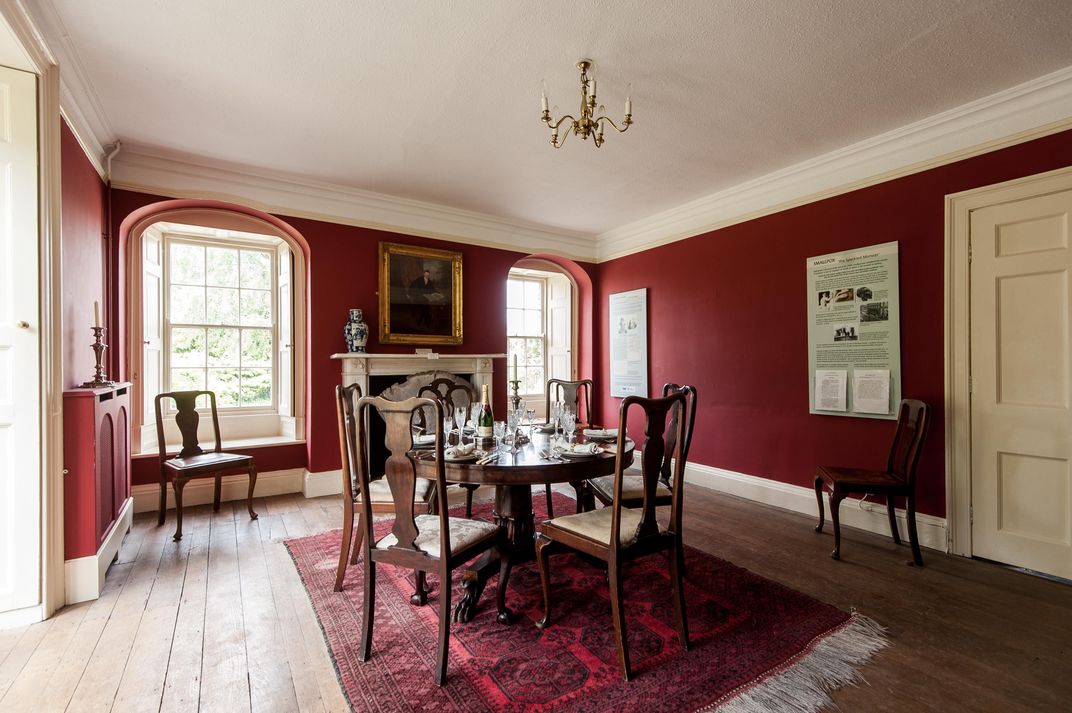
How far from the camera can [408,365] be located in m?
4.81

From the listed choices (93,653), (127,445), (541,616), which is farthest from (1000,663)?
(127,445)

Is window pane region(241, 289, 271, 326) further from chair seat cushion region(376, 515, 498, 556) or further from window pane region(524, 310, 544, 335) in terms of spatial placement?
chair seat cushion region(376, 515, 498, 556)

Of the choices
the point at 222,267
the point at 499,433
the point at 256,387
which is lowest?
the point at 499,433

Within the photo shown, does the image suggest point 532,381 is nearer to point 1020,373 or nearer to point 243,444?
point 243,444

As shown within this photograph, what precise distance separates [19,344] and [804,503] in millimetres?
4932

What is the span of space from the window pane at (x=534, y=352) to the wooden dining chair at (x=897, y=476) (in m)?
3.79

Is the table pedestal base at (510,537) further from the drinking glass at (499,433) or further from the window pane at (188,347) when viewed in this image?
the window pane at (188,347)

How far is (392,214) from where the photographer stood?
187 inches

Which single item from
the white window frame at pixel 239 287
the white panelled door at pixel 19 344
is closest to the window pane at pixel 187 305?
the white window frame at pixel 239 287

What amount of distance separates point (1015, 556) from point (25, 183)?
18.2 feet

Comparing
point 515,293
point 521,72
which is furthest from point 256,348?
point 521,72

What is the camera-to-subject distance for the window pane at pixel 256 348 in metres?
5.05

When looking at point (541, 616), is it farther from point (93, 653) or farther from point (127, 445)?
point (127, 445)

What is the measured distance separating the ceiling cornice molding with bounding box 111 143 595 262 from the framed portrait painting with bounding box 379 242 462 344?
9.8 inches
